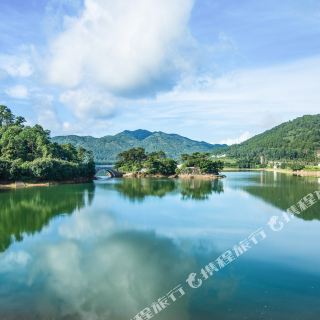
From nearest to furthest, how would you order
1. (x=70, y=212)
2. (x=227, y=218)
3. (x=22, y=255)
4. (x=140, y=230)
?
1. (x=22, y=255)
2. (x=140, y=230)
3. (x=227, y=218)
4. (x=70, y=212)

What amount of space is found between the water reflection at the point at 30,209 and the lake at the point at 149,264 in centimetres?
14

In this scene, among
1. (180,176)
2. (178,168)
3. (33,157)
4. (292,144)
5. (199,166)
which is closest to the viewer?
(33,157)

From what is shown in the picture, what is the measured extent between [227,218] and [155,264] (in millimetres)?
13627

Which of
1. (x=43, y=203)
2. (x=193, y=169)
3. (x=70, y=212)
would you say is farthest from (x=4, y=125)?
(x=70, y=212)

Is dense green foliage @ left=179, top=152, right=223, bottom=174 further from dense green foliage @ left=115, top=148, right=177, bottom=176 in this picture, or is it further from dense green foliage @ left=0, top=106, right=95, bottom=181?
dense green foliage @ left=0, top=106, right=95, bottom=181

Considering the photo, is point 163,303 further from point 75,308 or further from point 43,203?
point 43,203

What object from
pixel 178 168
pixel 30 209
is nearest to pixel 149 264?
pixel 30 209

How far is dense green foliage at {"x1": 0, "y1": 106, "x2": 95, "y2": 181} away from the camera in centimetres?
5394

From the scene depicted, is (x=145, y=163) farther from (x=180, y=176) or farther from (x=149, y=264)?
(x=149, y=264)

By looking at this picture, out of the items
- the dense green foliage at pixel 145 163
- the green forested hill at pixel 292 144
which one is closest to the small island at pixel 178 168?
the dense green foliage at pixel 145 163

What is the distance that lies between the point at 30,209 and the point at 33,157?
109ft

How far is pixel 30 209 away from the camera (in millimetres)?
33438

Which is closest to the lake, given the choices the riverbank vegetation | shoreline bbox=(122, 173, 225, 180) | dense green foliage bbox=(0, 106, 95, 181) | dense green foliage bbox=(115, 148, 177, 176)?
dense green foliage bbox=(0, 106, 95, 181)

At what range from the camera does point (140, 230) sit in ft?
83.0
